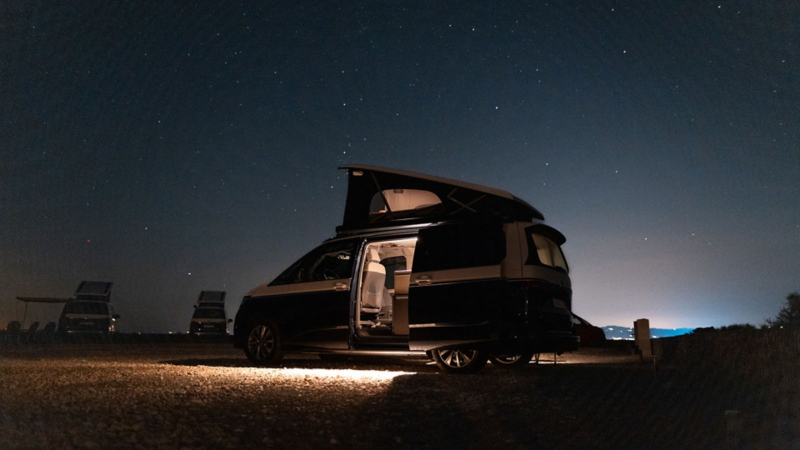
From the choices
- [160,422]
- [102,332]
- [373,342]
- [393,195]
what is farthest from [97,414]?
[102,332]

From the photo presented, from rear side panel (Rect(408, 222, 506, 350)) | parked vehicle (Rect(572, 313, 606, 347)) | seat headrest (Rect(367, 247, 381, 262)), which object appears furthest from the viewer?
parked vehicle (Rect(572, 313, 606, 347))

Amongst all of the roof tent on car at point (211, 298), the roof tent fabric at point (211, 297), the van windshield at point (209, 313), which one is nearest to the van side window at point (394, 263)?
the van windshield at point (209, 313)

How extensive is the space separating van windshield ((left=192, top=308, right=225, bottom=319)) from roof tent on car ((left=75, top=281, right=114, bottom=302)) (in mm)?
3266

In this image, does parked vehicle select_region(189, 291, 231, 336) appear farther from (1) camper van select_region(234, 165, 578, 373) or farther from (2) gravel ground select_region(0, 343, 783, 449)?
(2) gravel ground select_region(0, 343, 783, 449)

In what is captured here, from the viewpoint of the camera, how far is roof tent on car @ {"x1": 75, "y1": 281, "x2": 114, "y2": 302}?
21.5 metres

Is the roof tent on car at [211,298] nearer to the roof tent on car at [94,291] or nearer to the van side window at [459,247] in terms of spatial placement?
the roof tent on car at [94,291]

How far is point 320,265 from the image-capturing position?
9.05m

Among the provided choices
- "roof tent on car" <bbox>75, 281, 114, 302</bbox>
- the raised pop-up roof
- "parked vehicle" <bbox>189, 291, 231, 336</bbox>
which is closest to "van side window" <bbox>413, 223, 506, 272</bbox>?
the raised pop-up roof

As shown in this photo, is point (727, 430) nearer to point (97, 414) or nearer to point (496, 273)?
point (496, 273)

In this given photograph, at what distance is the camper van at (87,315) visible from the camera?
20.1 m

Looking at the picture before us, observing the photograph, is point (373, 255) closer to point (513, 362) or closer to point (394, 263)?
point (394, 263)

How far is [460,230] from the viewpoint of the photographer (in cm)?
755

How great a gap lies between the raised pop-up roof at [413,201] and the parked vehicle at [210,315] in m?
14.5

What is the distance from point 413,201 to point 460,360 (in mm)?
2303
